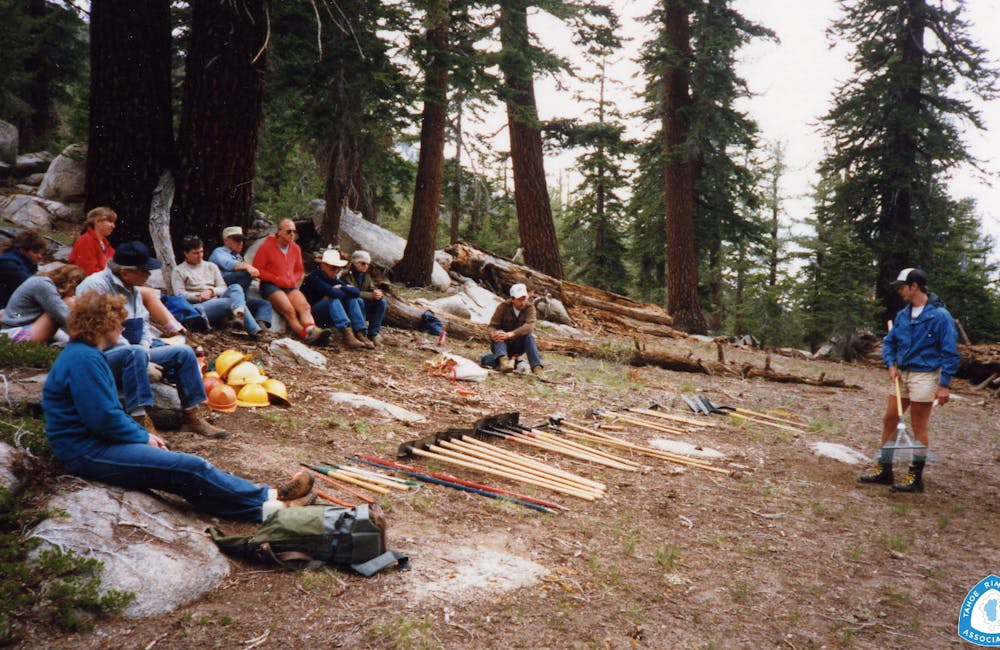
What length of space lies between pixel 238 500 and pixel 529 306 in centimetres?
693

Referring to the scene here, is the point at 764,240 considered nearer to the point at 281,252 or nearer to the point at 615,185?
the point at 615,185

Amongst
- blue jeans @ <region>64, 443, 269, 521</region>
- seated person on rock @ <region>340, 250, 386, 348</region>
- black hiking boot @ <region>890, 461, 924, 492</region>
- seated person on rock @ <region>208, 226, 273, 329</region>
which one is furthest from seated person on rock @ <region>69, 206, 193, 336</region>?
black hiking boot @ <region>890, 461, 924, 492</region>

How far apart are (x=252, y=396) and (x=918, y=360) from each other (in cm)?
678

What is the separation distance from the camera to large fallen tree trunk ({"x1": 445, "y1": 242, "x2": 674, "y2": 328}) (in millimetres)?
15930

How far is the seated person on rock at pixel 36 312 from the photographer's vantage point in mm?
5484

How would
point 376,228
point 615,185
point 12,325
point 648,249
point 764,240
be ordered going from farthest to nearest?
point 615,185
point 648,249
point 764,240
point 376,228
point 12,325

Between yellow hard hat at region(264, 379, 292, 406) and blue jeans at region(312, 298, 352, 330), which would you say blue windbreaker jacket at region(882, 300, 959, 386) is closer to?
yellow hard hat at region(264, 379, 292, 406)

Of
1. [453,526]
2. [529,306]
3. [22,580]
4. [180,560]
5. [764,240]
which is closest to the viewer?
[22,580]

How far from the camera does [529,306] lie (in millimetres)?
10172

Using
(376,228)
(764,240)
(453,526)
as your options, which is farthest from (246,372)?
(764,240)

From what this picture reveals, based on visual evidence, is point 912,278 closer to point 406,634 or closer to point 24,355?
point 406,634

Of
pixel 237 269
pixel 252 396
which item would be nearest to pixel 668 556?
pixel 252 396

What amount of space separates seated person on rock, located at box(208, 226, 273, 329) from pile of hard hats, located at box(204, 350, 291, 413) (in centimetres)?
215

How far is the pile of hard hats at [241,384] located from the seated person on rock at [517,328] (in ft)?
13.9
